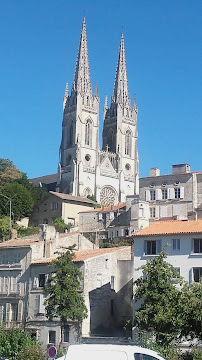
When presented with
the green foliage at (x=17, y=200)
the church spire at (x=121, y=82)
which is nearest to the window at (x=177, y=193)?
the green foliage at (x=17, y=200)

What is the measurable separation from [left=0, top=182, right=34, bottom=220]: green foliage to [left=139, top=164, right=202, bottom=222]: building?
21.0 meters

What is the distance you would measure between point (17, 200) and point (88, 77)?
58663 mm

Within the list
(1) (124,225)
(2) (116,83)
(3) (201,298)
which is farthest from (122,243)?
(2) (116,83)

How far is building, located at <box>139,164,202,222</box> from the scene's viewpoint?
88.0 m

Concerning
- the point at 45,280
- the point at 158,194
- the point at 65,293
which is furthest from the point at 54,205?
the point at 65,293

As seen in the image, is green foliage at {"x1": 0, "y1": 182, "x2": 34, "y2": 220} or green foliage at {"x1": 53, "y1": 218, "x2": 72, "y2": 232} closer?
green foliage at {"x1": 53, "y1": 218, "x2": 72, "y2": 232}

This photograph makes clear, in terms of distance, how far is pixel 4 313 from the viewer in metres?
55.8

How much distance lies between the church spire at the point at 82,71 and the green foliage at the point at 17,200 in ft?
163

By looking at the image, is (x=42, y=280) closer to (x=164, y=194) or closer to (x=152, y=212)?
(x=152, y=212)

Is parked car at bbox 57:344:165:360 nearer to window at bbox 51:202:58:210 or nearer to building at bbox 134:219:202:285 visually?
building at bbox 134:219:202:285

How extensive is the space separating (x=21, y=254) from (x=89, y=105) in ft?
307

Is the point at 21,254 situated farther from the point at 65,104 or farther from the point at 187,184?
the point at 65,104

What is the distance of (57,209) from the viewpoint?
100 metres

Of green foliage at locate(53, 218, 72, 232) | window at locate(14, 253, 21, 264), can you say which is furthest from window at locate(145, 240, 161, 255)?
green foliage at locate(53, 218, 72, 232)
